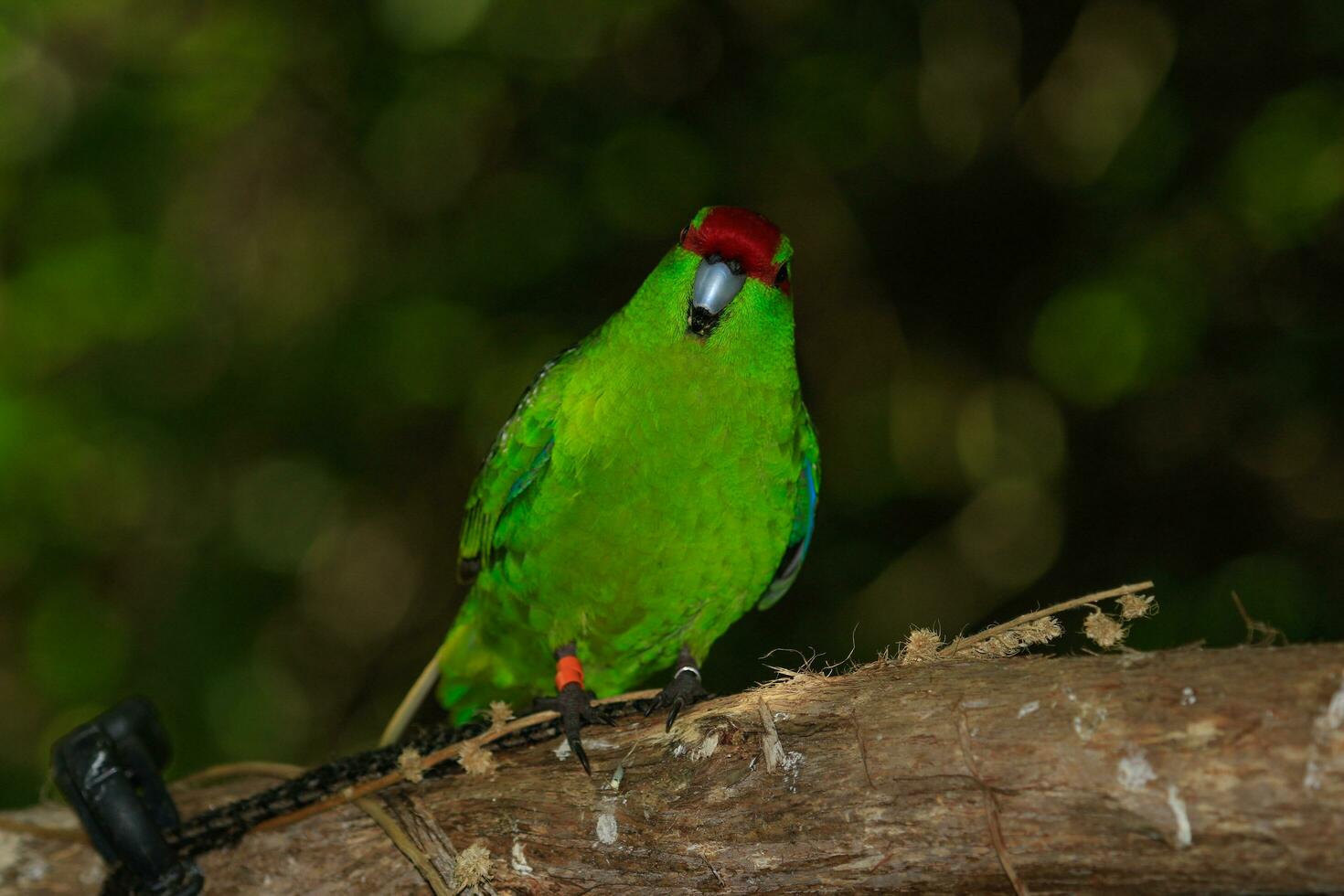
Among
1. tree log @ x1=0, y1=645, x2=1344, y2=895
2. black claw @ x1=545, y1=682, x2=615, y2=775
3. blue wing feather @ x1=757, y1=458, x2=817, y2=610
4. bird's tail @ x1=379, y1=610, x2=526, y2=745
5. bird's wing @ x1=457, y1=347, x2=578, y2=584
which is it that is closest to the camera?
tree log @ x1=0, y1=645, x2=1344, y2=895

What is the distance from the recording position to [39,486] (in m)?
4.64

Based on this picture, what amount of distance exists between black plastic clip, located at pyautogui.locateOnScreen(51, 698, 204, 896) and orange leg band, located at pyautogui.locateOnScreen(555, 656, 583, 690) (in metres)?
0.94

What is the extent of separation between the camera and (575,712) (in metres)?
2.42

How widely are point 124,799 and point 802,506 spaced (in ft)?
6.06

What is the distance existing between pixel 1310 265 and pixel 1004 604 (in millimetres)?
2031

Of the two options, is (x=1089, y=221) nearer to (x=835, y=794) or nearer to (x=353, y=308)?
(x=353, y=308)

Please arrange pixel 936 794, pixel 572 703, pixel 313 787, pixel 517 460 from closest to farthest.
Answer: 1. pixel 936 794
2. pixel 313 787
3. pixel 572 703
4. pixel 517 460

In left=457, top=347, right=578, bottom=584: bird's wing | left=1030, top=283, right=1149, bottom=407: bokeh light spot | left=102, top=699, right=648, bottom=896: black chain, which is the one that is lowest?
left=102, top=699, right=648, bottom=896: black chain

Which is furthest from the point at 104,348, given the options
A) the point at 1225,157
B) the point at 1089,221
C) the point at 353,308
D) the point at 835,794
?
the point at 1225,157

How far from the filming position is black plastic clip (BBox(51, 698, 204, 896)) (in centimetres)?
235

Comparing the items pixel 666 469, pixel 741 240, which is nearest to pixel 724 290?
pixel 741 240

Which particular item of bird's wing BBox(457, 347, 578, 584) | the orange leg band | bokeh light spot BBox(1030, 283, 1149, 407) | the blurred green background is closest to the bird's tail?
bird's wing BBox(457, 347, 578, 584)

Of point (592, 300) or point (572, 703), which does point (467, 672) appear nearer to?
point (572, 703)

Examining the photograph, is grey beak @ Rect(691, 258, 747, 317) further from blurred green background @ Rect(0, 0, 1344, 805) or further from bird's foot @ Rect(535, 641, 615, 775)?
blurred green background @ Rect(0, 0, 1344, 805)
